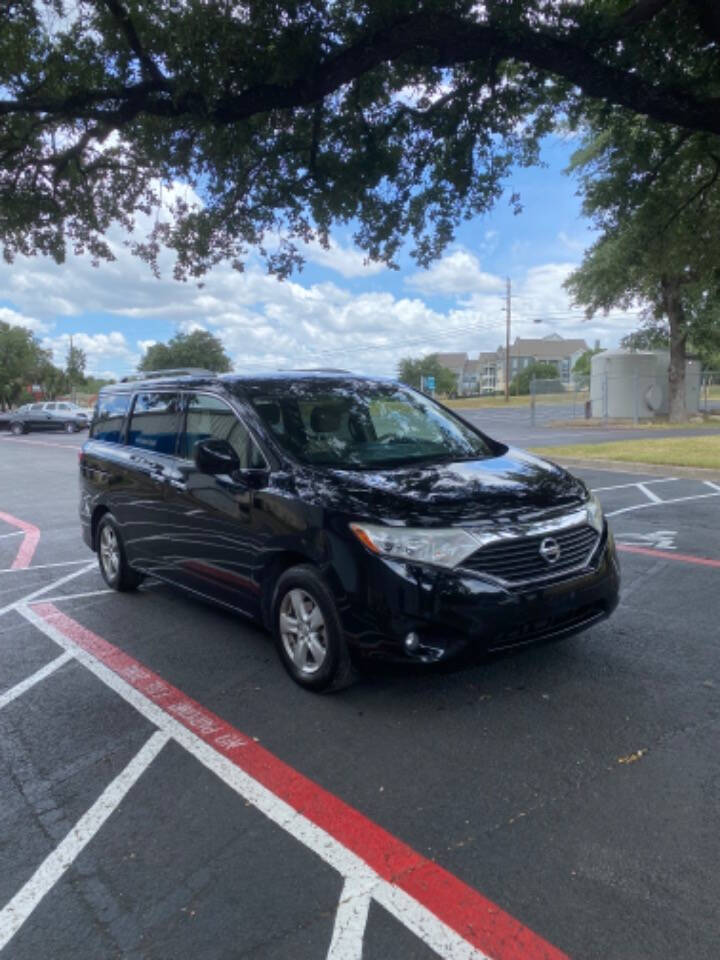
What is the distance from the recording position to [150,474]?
5293 millimetres

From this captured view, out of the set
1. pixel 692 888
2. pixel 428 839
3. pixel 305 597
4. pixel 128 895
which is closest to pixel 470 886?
pixel 428 839

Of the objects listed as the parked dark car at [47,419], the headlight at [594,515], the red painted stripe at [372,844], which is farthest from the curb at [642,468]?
the parked dark car at [47,419]

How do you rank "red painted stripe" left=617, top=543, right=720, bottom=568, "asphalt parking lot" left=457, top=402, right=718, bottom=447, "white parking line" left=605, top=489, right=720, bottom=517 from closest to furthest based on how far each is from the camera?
"red painted stripe" left=617, top=543, right=720, bottom=568 → "white parking line" left=605, top=489, right=720, bottom=517 → "asphalt parking lot" left=457, top=402, right=718, bottom=447

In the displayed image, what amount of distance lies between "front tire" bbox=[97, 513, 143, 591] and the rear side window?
2.50 ft

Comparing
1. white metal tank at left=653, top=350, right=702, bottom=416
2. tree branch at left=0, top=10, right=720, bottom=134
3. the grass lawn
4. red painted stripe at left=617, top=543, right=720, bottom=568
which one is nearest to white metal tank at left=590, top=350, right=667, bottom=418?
white metal tank at left=653, top=350, right=702, bottom=416

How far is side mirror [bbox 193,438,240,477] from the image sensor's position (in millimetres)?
4141

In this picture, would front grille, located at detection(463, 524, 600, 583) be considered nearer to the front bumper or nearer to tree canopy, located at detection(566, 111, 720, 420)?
the front bumper

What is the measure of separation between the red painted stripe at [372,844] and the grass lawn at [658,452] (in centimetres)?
1126

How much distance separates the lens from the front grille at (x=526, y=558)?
11.1 ft

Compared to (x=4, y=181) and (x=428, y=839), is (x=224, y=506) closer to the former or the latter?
(x=428, y=839)

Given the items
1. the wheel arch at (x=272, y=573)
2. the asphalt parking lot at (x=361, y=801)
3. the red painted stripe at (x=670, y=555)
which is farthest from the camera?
the red painted stripe at (x=670, y=555)

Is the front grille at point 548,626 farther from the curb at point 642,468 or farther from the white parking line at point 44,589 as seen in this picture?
the curb at point 642,468

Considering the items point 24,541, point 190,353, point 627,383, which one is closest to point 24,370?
point 190,353

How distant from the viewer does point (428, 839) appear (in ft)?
8.57
